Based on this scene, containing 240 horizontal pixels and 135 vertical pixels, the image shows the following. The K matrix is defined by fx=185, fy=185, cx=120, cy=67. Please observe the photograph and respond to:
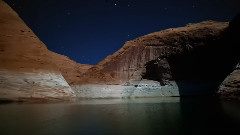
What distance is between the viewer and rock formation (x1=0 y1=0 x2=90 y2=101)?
54.4 ft

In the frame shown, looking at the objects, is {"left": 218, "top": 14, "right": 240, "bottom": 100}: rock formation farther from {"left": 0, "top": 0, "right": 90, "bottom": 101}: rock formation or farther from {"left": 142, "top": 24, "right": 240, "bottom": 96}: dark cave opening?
{"left": 0, "top": 0, "right": 90, "bottom": 101}: rock formation

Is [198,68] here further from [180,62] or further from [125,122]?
[125,122]

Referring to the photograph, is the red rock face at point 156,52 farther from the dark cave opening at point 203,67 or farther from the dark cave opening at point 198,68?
the dark cave opening at point 203,67

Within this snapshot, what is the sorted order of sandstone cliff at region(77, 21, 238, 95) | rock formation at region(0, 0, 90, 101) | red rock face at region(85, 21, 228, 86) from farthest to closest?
red rock face at region(85, 21, 228, 86) → sandstone cliff at region(77, 21, 238, 95) → rock formation at region(0, 0, 90, 101)

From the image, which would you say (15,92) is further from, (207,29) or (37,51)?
(207,29)

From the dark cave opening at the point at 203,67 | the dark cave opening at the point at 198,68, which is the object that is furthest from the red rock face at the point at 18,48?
the dark cave opening at the point at 203,67

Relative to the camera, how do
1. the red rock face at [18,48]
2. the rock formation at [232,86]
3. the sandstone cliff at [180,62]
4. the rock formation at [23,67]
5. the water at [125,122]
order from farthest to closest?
the sandstone cliff at [180,62] < the red rock face at [18,48] < the rock formation at [232,86] < the rock formation at [23,67] < the water at [125,122]

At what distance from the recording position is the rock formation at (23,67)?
16594 mm

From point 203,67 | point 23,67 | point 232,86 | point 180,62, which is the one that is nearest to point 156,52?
point 180,62

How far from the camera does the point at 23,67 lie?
18.3 metres

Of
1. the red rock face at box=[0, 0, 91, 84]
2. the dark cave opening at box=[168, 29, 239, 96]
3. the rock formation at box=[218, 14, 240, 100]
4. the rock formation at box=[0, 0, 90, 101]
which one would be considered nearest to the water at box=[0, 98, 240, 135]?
the rock formation at box=[0, 0, 90, 101]

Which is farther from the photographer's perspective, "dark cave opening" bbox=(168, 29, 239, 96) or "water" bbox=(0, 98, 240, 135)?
"dark cave opening" bbox=(168, 29, 239, 96)

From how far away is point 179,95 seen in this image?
107ft

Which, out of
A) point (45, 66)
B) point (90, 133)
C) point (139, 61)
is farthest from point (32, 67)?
point (139, 61)
